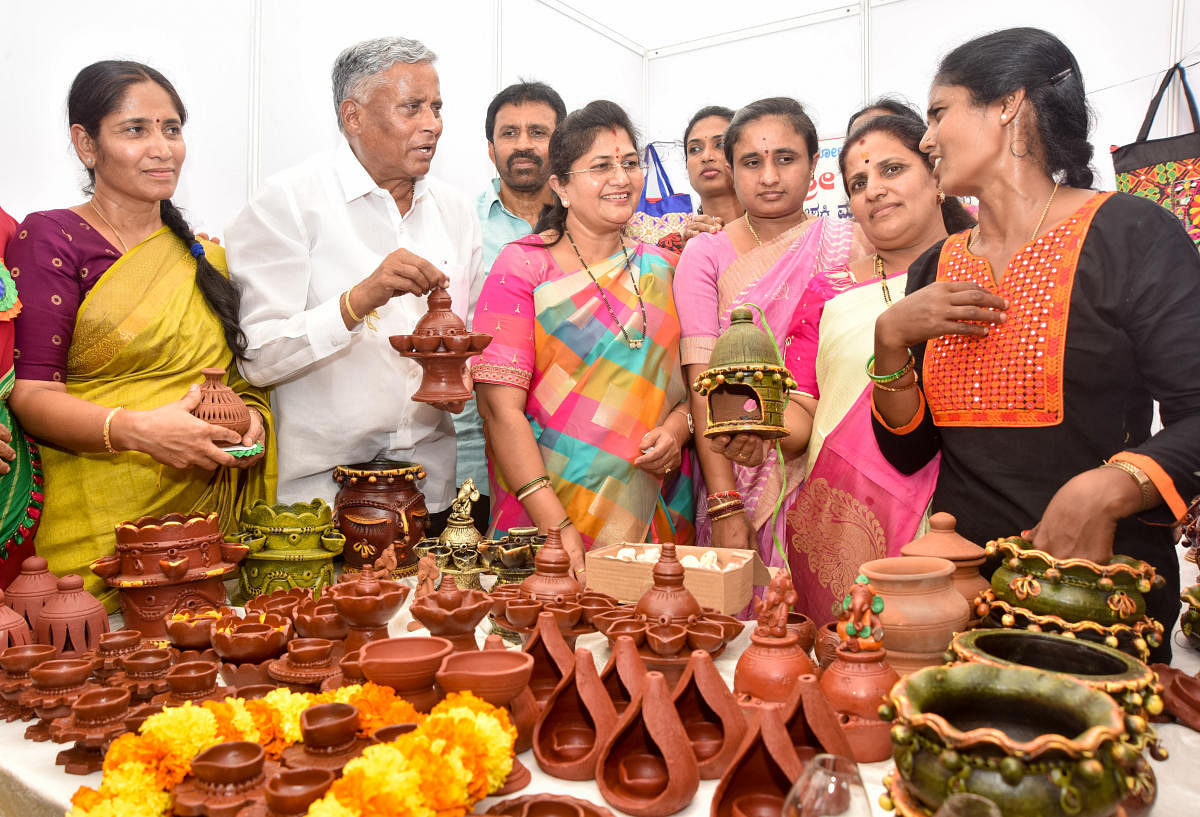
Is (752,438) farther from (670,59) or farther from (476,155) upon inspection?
(670,59)

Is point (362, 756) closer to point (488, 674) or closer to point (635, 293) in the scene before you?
point (488, 674)

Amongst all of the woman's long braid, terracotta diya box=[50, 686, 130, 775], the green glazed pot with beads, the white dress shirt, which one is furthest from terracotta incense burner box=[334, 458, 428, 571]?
terracotta diya box=[50, 686, 130, 775]

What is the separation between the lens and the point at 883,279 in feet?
Answer: 8.27

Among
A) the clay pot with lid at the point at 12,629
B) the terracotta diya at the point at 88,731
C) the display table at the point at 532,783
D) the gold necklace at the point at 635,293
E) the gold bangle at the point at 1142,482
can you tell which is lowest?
the display table at the point at 532,783

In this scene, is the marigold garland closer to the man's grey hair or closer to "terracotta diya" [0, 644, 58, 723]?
"terracotta diya" [0, 644, 58, 723]

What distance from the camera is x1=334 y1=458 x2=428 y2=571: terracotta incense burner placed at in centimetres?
264

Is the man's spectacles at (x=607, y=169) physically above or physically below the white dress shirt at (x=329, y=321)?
above

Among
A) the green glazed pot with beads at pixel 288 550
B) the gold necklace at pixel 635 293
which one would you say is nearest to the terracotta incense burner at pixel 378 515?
the green glazed pot with beads at pixel 288 550

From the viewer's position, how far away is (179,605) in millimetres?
2203

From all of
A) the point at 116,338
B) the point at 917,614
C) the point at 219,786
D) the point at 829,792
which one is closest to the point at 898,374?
the point at 917,614

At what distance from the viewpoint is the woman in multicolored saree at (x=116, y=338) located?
2.45 m

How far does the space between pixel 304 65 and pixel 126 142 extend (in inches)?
75.6

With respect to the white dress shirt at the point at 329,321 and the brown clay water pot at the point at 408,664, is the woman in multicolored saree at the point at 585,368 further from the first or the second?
the brown clay water pot at the point at 408,664

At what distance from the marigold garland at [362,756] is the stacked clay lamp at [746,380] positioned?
3.59 ft
